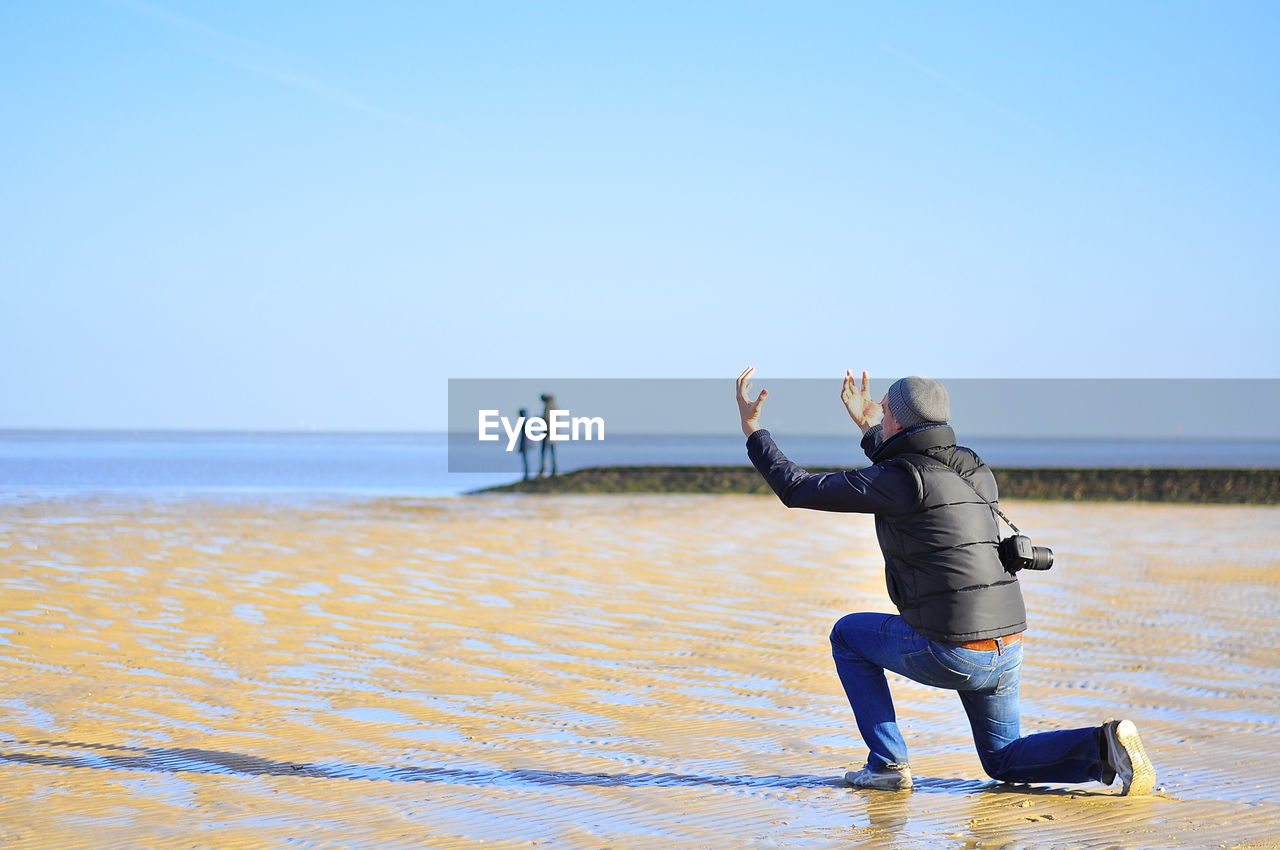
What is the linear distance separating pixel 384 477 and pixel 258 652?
2712cm

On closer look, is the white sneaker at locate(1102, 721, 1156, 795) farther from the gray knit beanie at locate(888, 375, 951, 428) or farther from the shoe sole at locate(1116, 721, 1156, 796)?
the gray knit beanie at locate(888, 375, 951, 428)

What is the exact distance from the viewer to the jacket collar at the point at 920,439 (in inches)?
185

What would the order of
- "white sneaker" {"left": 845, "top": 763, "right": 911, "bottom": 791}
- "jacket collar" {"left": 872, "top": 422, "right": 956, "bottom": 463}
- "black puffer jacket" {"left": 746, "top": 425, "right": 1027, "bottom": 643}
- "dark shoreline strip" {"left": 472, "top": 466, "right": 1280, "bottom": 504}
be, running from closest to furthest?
1. "black puffer jacket" {"left": 746, "top": 425, "right": 1027, "bottom": 643}
2. "jacket collar" {"left": 872, "top": 422, "right": 956, "bottom": 463}
3. "white sneaker" {"left": 845, "top": 763, "right": 911, "bottom": 791}
4. "dark shoreline strip" {"left": 472, "top": 466, "right": 1280, "bottom": 504}

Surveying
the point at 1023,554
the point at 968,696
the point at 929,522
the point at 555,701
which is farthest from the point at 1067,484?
the point at 929,522

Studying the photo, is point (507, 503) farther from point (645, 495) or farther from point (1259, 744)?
point (1259, 744)

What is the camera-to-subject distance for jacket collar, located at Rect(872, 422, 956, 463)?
4.69 metres

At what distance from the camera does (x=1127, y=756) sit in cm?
472

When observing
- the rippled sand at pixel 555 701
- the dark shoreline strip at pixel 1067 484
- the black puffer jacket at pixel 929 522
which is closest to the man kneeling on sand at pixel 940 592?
the black puffer jacket at pixel 929 522

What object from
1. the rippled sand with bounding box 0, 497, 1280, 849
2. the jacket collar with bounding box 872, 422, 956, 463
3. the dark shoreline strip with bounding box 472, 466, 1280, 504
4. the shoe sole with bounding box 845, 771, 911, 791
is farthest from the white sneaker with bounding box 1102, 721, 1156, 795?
the dark shoreline strip with bounding box 472, 466, 1280, 504

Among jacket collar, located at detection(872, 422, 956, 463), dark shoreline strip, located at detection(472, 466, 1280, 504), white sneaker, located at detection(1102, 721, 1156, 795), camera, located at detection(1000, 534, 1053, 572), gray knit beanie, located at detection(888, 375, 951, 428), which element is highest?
gray knit beanie, located at detection(888, 375, 951, 428)

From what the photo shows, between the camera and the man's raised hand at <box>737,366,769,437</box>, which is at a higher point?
the man's raised hand at <box>737,366,769,437</box>

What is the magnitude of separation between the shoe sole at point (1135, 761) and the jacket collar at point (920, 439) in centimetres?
119

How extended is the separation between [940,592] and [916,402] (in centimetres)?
68

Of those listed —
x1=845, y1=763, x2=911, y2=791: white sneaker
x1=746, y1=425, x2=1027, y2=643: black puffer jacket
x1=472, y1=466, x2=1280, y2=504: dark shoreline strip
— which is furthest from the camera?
x1=472, y1=466, x2=1280, y2=504: dark shoreline strip
